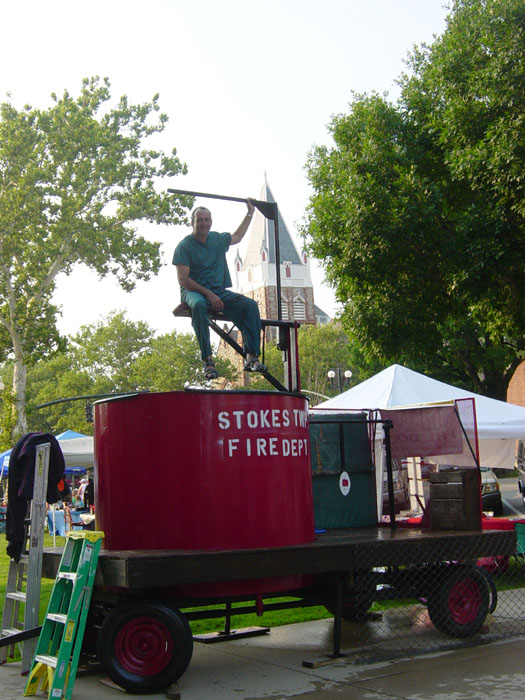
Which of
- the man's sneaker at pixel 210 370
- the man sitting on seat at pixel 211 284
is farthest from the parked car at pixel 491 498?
the man's sneaker at pixel 210 370

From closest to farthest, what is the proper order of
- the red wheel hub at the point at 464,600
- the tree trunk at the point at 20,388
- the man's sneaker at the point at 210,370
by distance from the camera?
the man's sneaker at the point at 210,370 → the red wheel hub at the point at 464,600 → the tree trunk at the point at 20,388

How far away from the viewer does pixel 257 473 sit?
23.1 ft

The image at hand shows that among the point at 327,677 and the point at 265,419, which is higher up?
the point at 265,419

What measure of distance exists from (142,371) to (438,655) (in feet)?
209

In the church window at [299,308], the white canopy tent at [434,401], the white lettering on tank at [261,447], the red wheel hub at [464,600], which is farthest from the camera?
the church window at [299,308]

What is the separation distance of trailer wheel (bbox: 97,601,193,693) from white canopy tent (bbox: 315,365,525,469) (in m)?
6.93

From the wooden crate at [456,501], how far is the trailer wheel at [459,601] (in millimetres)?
499

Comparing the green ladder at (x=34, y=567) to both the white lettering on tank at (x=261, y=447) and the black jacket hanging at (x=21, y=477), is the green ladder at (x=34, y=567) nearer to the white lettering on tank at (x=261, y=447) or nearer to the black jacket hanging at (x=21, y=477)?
the black jacket hanging at (x=21, y=477)

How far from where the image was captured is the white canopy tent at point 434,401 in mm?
13133

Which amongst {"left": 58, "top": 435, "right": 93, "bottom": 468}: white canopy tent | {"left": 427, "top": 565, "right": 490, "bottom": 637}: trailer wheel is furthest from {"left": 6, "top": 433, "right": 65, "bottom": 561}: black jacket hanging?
{"left": 58, "top": 435, "right": 93, "bottom": 468}: white canopy tent

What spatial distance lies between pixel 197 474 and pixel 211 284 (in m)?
2.12

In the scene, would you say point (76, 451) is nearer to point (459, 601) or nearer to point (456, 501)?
point (456, 501)

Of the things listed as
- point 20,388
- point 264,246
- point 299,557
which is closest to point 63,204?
point 20,388

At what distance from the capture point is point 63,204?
3475cm
